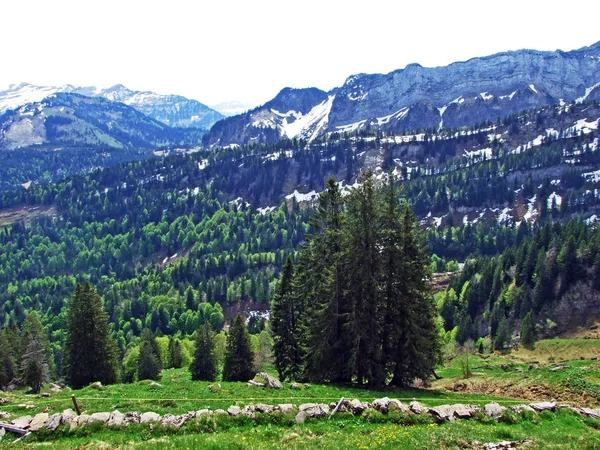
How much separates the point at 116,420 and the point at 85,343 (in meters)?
37.5

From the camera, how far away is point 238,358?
5803 centimetres

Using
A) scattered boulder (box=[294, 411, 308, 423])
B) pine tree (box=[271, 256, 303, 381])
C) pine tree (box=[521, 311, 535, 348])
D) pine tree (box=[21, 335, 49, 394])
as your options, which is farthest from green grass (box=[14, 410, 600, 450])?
pine tree (box=[521, 311, 535, 348])

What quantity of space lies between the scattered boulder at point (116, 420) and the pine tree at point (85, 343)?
3621cm

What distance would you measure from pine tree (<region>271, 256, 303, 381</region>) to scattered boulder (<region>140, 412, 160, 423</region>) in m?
29.5

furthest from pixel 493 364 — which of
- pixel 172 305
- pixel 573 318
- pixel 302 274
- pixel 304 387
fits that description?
pixel 172 305

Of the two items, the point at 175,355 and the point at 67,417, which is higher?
the point at 67,417

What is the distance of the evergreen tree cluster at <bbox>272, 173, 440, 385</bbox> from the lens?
38.4 m

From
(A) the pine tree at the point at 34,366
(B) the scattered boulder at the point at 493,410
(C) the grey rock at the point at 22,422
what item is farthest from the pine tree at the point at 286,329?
(A) the pine tree at the point at 34,366

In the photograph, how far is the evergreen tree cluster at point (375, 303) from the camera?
38.4 metres

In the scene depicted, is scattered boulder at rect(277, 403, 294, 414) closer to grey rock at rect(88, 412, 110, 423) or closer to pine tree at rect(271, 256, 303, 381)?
grey rock at rect(88, 412, 110, 423)

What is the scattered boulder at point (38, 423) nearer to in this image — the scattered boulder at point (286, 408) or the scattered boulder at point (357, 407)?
the scattered boulder at point (286, 408)

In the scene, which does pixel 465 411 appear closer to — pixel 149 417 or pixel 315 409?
pixel 315 409

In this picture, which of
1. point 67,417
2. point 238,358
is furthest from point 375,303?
point 238,358

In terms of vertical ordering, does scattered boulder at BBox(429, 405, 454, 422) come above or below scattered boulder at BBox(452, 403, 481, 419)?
above
